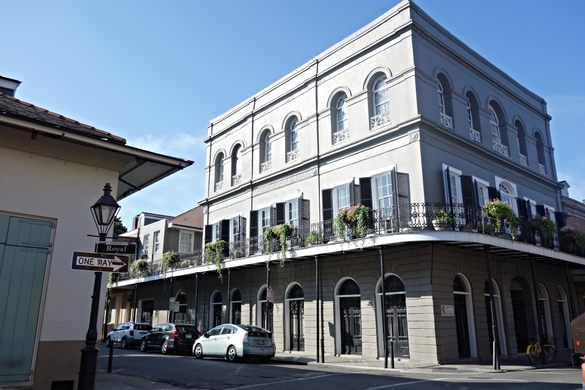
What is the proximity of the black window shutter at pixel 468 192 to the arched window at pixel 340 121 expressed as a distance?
5162 mm

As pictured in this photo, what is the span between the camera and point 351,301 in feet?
60.3

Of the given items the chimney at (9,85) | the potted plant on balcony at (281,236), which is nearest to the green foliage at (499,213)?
the potted plant on balcony at (281,236)

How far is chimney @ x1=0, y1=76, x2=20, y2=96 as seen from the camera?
10711 millimetres

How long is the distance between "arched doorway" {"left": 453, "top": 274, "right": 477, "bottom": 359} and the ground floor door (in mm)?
3498

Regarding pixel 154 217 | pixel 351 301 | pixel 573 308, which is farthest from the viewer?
pixel 154 217

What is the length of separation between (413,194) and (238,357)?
8.44 metres

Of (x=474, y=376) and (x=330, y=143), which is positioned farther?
(x=330, y=143)

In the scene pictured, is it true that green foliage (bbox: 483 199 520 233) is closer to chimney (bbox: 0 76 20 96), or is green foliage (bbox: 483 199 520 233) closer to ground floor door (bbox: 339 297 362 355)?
ground floor door (bbox: 339 297 362 355)

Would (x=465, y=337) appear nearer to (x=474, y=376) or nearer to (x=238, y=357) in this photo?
(x=474, y=376)

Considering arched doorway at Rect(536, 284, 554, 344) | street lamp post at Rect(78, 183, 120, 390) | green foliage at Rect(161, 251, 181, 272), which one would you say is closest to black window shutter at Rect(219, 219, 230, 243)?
green foliage at Rect(161, 251, 181, 272)

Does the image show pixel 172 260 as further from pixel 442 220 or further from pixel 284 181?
pixel 442 220

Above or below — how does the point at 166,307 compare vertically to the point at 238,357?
above

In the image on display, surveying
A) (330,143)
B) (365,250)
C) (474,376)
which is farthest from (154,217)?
(474,376)

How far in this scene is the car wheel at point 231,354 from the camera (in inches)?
663
